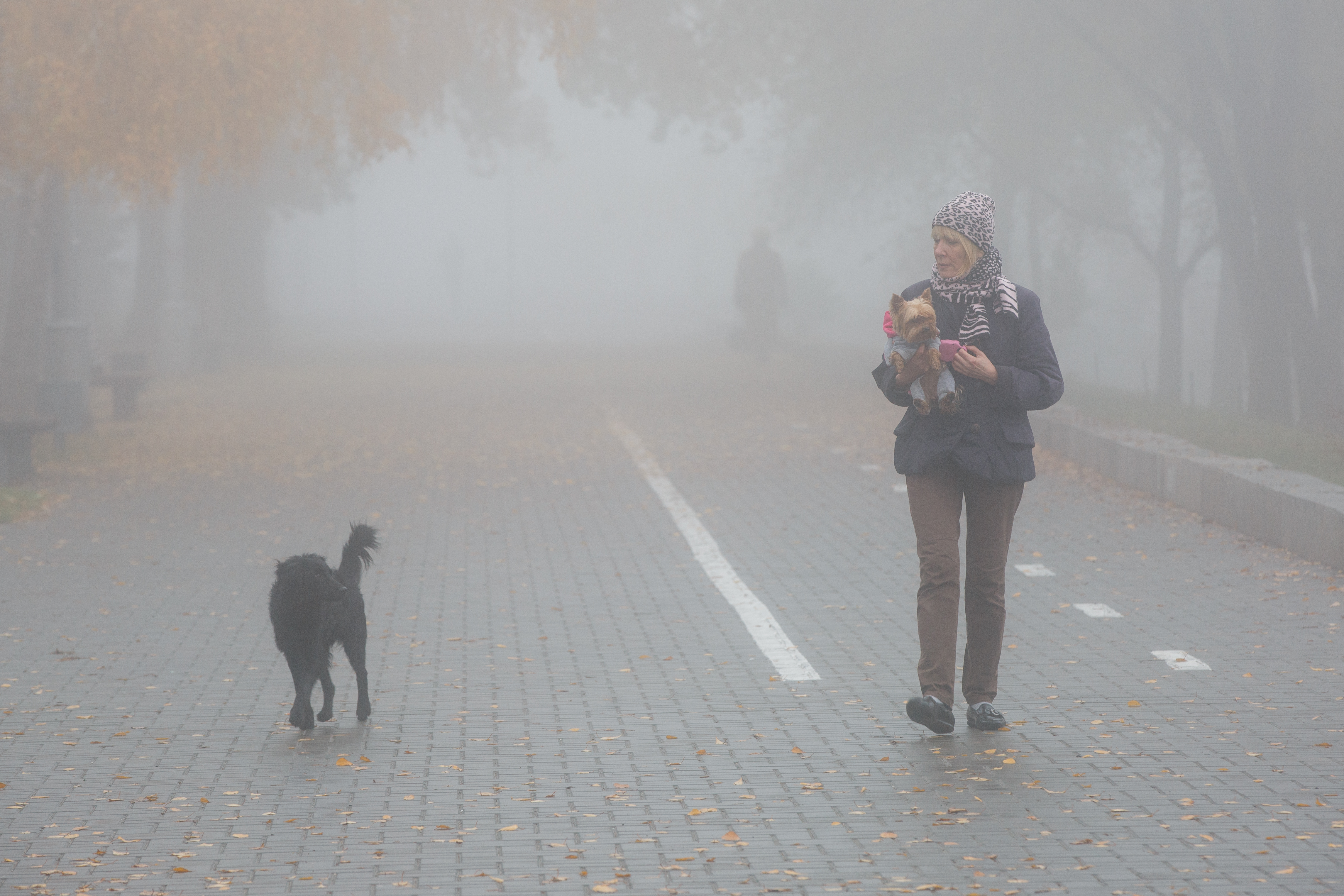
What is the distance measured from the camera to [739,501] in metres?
12.6

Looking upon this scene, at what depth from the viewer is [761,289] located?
30328 mm

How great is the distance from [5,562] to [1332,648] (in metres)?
7.54

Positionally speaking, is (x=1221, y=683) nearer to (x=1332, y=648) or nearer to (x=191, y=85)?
(x=1332, y=648)

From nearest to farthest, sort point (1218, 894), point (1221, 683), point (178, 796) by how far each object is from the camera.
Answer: point (1218, 894) < point (178, 796) < point (1221, 683)

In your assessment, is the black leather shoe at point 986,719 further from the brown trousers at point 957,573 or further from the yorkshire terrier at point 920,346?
the yorkshire terrier at point 920,346

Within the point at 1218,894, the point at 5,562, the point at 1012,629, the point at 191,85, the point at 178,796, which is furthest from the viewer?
the point at 191,85

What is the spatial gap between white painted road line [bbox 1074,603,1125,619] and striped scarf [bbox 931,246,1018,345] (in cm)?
269

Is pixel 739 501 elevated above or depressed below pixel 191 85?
below

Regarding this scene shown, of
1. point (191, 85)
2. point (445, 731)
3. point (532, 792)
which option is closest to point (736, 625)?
point (445, 731)

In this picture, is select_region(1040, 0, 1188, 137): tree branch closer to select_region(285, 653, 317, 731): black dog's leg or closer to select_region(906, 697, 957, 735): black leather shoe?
select_region(906, 697, 957, 735): black leather shoe

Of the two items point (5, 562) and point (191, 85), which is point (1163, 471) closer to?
point (5, 562)

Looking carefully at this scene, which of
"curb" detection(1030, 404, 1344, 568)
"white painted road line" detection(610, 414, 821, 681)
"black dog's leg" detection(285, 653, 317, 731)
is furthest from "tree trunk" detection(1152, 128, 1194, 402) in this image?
"black dog's leg" detection(285, 653, 317, 731)

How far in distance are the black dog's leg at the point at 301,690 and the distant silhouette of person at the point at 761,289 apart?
79.3 ft

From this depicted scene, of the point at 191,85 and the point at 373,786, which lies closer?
the point at 373,786
